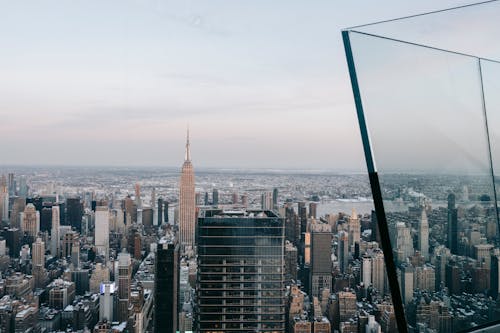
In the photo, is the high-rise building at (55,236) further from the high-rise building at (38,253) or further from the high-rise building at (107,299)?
the high-rise building at (107,299)

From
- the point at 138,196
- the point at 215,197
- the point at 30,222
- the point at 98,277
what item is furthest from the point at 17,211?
the point at 215,197

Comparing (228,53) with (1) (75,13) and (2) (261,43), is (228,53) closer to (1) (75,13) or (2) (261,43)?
(2) (261,43)

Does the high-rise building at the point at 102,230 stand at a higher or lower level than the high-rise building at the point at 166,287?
higher

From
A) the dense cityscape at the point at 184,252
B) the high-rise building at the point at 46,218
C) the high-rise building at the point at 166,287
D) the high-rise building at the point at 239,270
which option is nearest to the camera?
the dense cityscape at the point at 184,252

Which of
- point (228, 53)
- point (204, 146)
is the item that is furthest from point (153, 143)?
point (228, 53)

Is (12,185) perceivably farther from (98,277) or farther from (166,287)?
(166,287)

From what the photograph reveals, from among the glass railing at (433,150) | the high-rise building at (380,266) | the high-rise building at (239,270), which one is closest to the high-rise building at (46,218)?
the high-rise building at (239,270)

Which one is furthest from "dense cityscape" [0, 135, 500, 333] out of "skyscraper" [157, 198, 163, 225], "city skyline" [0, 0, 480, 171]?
"city skyline" [0, 0, 480, 171]
